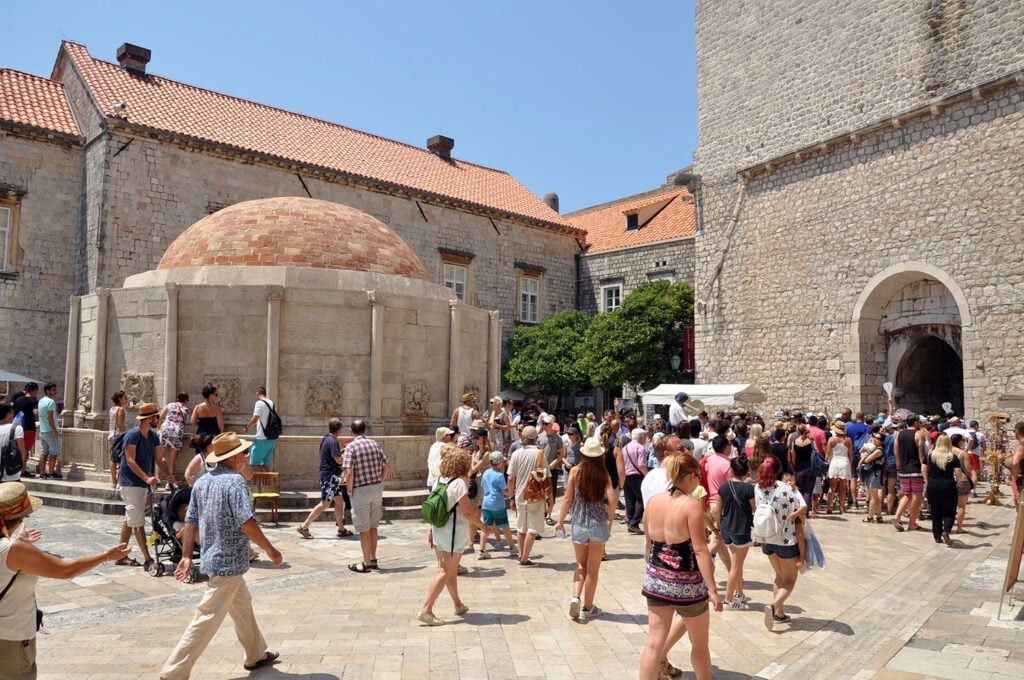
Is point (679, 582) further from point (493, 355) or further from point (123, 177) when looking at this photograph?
point (123, 177)

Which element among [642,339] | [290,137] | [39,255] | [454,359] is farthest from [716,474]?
[290,137]

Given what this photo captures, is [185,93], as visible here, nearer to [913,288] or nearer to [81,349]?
[81,349]

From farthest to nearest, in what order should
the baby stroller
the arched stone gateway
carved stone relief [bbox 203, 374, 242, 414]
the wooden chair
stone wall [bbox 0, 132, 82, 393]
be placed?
stone wall [bbox 0, 132, 82, 393], the arched stone gateway, carved stone relief [bbox 203, 374, 242, 414], the wooden chair, the baby stroller

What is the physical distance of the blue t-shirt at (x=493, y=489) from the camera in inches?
325

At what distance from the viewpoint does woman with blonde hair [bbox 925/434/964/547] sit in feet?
30.8

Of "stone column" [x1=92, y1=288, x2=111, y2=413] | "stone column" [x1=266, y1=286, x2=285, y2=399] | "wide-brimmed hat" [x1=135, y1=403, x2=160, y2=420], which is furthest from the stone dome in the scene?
"wide-brimmed hat" [x1=135, y1=403, x2=160, y2=420]

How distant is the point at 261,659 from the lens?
15.7 ft

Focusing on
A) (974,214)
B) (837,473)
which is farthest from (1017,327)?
(837,473)

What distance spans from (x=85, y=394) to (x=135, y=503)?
19.5 ft

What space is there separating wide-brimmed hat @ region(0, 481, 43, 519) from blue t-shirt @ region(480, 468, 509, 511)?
5.21 m

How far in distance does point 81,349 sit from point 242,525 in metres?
10.2

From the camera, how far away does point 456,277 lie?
29.2m

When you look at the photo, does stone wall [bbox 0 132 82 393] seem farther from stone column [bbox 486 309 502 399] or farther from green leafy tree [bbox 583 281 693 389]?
green leafy tree [bbox 583 281 693 389]

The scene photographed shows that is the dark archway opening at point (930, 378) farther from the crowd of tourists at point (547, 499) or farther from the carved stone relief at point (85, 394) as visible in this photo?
the carved stone relief at point (85, 394)
